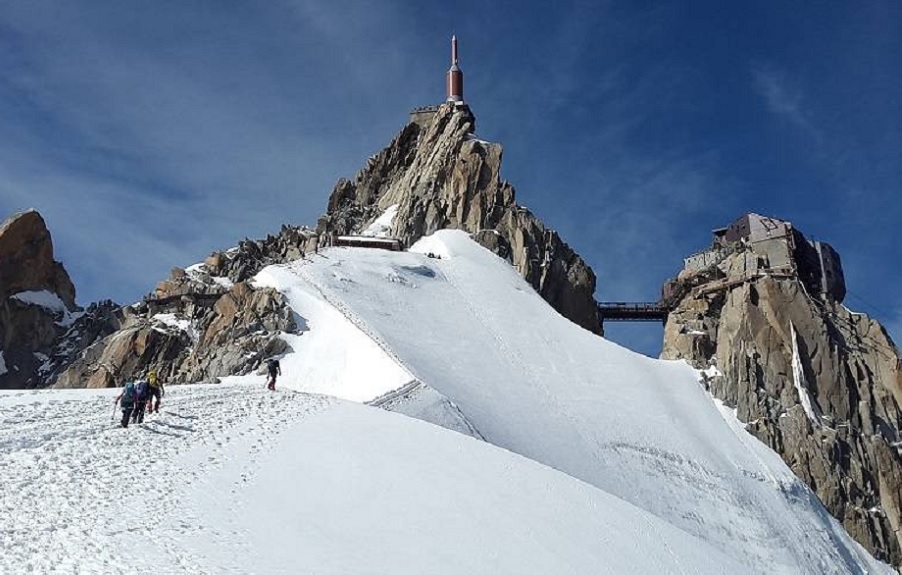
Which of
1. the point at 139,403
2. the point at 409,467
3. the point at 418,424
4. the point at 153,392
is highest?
the point at 418,424

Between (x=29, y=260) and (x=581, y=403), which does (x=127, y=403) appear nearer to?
(x=581, y=403)

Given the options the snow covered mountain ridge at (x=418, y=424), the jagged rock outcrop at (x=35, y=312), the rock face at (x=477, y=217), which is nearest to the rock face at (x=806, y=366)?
the snow covered mountain ridge at (x=418, y=424)

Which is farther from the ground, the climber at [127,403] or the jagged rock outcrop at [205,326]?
the jagged rock outcrop at [205,326]

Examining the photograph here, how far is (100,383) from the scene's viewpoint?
182ft

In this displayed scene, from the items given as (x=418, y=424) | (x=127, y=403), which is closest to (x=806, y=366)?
(x=418, y=424)

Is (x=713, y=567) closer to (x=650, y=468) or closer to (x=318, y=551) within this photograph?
(x=318, y=551)

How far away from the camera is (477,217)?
3041 inches

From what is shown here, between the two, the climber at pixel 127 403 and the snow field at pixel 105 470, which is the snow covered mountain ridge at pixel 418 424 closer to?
the snow field at pixel 105 470

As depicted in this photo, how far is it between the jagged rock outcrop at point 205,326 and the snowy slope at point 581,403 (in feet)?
12.7

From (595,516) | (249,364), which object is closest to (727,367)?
(249,364)

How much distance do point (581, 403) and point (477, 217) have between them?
3362cm

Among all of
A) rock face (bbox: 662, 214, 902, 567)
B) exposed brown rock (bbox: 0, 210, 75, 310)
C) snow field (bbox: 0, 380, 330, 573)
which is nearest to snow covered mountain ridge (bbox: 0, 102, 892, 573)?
snow field (bbox: 0, 380, 330, 573)

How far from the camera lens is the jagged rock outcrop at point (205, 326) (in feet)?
145

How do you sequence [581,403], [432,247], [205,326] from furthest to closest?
1. [432,247]
2. [205,326]
3. [581,403]
